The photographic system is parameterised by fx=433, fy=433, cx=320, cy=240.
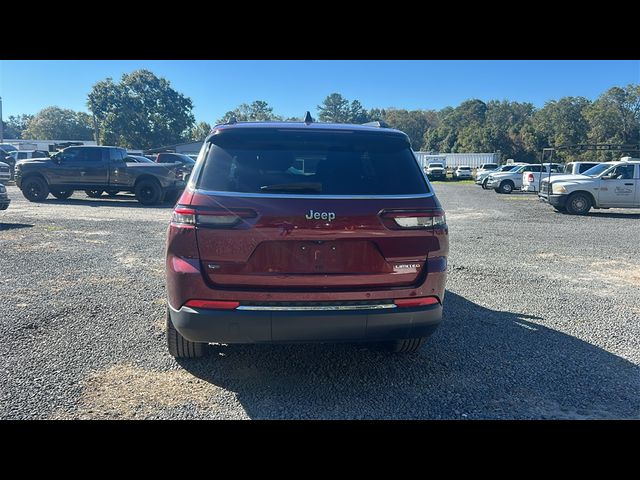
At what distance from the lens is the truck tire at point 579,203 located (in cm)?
1416

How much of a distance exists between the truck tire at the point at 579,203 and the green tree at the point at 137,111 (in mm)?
58680

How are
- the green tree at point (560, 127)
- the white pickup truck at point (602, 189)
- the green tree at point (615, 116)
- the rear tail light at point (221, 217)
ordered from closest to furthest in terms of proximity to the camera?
the rear tail light at point (221, 217) → the white pickup truck at point (602, 189) → the green tree at point (615, 116) → the green tree at point (560, 127)

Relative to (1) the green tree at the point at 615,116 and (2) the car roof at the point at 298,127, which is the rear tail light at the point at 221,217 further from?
(1) the green tree at the point at 615,116

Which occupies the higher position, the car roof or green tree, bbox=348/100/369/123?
green tree, bbox=348/100/369/123

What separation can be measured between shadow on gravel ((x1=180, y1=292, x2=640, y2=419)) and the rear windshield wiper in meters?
1.43

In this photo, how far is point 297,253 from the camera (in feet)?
8.89

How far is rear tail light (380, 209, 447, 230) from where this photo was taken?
2.77 m

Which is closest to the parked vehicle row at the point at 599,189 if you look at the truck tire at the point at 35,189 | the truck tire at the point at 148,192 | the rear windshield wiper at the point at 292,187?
the truck tire at the point at 148,192

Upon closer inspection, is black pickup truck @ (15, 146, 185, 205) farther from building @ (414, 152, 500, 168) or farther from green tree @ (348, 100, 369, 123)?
green tree @ (348, 100, 369, 123)

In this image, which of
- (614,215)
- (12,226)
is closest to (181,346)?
(12,226)

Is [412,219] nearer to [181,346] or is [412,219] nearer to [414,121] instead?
[181,346]

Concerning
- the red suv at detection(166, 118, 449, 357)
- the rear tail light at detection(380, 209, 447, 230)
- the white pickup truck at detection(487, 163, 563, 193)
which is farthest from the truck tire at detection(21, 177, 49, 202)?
the white pickup truck at detection(487, 163, 563, 193)

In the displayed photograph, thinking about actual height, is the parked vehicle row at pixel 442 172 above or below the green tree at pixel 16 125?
below
